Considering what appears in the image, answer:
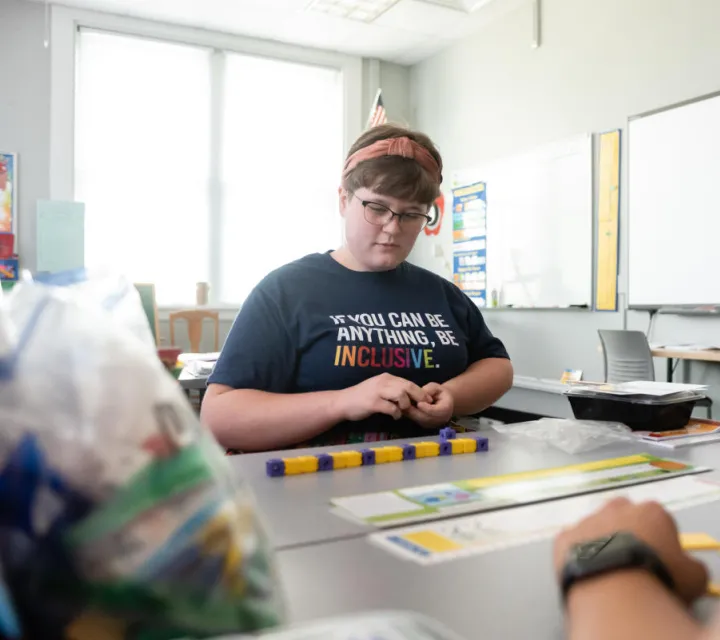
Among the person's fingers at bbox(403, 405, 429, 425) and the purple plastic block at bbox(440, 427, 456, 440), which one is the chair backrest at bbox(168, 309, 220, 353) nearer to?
the person's fingers at bbox(403, 405, 429, 425)

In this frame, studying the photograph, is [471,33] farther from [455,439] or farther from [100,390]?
[100,390]

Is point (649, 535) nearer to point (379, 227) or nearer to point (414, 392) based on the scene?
point (414, 392)

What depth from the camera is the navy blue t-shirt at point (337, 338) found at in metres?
1.31

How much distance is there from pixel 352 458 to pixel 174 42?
4.77m

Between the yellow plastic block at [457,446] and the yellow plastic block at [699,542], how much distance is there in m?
0.44

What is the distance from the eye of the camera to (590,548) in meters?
0.49

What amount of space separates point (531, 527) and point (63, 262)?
4.50 meters

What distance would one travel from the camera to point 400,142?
1.40 metres

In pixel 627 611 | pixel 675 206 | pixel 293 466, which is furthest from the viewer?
pixel 675 206

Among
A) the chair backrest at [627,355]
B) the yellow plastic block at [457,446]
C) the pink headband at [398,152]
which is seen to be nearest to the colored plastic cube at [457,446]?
the yellow plastic block at [457,446]

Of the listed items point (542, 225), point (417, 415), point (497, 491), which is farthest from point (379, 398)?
point (542, 225)

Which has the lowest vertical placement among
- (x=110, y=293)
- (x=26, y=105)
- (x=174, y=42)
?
(x=110, y=293)

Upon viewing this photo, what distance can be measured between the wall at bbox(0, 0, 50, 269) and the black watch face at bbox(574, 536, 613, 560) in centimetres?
478

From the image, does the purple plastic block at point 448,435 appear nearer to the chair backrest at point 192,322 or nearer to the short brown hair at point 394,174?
the short brown hair at point 394,174
